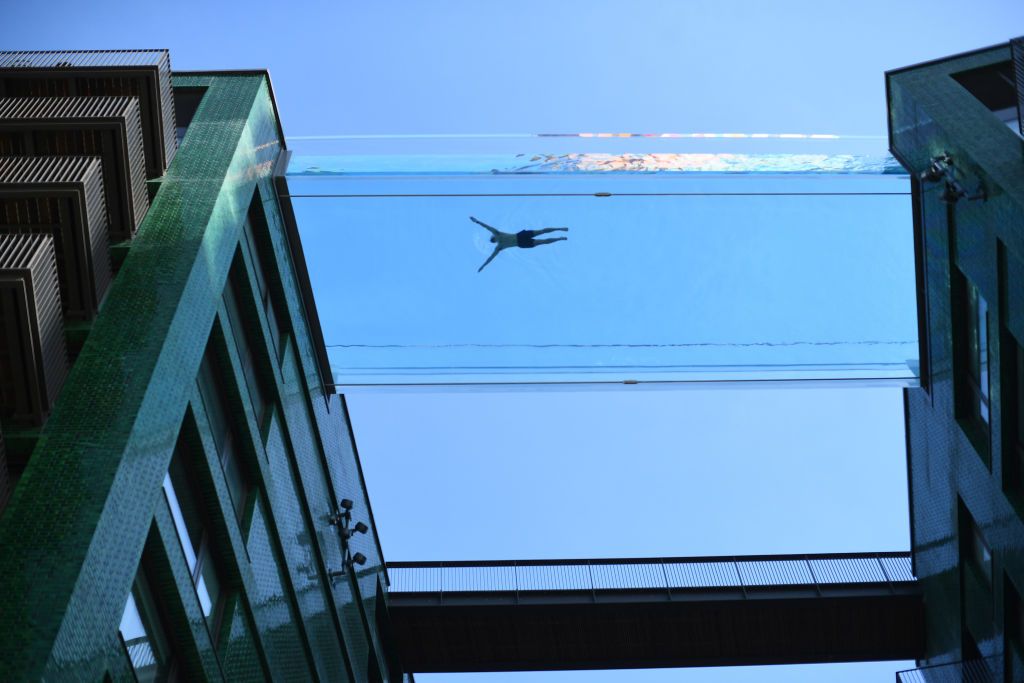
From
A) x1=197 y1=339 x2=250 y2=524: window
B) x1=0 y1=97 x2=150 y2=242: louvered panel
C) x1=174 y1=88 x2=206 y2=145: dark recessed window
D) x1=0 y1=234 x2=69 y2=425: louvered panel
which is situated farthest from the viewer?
x1=174 y1=88 x2=206 y2=145: dark recessed window

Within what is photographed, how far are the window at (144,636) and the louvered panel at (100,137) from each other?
5062 millimetres

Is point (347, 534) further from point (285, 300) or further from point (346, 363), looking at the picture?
point (285, 300)

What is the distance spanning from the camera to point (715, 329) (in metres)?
20.4

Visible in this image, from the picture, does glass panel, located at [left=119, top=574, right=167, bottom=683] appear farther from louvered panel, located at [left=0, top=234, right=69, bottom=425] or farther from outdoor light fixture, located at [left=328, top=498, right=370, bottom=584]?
outdoor light fixture, located at [left=328, top=498, right=370, bottom=584]

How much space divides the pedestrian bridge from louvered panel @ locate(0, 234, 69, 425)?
1427 cm

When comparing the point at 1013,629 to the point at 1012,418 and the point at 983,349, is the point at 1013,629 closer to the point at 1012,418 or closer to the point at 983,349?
the point at 1012,418

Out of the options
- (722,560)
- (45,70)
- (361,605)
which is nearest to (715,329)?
(722,560)

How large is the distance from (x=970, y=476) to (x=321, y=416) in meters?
12.3

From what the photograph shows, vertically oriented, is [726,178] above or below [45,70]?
below

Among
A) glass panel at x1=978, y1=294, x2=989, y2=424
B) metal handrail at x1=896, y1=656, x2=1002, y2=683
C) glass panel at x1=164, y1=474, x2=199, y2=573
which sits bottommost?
metal handrail at x1=896, y1=656, x2=1002, y2=683

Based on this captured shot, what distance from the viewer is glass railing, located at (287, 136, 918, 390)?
19859mm

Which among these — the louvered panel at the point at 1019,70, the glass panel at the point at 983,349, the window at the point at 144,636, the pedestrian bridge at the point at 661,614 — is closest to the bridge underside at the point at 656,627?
the pedestrian bridge at the point at 661,614

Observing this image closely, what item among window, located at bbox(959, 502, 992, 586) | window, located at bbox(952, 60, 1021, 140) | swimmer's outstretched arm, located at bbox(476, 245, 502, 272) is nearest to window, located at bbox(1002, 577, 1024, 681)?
window, located at bbox(959, 502, 992, 586)

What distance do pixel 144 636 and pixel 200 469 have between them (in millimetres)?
2863
